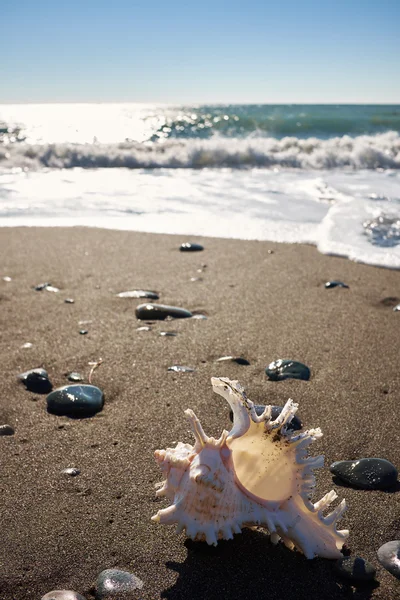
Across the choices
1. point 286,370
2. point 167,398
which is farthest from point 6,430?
point 286,370

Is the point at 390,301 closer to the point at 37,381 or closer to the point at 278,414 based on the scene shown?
the point at 278,414

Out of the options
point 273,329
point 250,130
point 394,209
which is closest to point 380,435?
point 273,329

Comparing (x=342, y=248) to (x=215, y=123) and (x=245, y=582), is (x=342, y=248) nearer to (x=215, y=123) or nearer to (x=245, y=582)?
(x=245, y=582)

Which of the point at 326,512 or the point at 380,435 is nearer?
the point at 326,512

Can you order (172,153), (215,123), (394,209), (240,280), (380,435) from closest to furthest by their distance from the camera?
(380,435) < (240,280) < (394,209) < (172,153) < (215,123)

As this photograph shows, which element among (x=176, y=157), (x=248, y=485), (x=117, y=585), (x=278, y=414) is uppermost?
(x=176, y=157)

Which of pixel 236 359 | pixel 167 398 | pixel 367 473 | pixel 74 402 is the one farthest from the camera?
pixel 236 359

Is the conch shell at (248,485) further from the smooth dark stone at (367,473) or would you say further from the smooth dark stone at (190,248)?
the smooth dark stone at (190,248)
